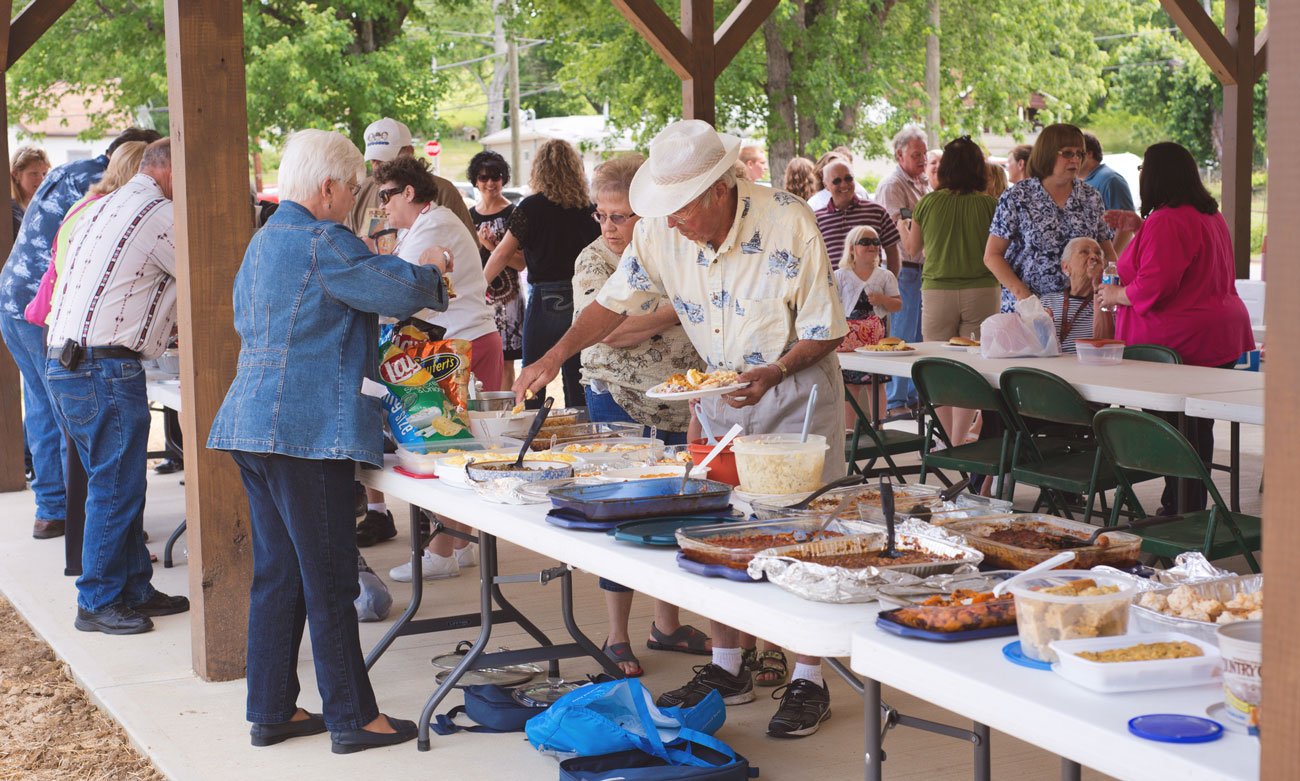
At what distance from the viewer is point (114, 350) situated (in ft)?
15.1

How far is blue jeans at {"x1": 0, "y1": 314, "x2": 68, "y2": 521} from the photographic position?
5.88m

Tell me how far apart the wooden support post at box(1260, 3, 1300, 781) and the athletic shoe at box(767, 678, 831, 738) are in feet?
7.40

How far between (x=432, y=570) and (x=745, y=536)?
310 cm

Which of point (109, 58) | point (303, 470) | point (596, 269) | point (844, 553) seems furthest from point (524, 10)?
point (844, 553)

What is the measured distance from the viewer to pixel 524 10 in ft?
55.0

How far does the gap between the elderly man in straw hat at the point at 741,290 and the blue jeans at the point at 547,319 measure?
85.4 inches

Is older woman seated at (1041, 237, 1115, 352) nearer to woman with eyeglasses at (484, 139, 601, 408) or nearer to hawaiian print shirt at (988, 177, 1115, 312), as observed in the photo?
hawaiian print shirt at (988, 177, 1115, 312)

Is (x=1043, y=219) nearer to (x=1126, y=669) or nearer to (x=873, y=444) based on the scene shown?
(x=873, y=444)

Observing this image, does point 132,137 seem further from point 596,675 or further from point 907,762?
point 907,762

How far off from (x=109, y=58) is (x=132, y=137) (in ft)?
48.5

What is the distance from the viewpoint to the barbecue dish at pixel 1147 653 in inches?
68.6

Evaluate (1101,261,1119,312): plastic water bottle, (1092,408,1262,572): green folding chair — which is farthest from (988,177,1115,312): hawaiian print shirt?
(1092,408,1262,572): green folding chair

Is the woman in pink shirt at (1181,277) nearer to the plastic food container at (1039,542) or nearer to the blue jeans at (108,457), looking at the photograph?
the plastic food container at (1039,542)

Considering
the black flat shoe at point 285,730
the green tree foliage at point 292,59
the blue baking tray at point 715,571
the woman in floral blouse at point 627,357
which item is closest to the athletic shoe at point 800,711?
the woman in floral blouse at point 627,357
